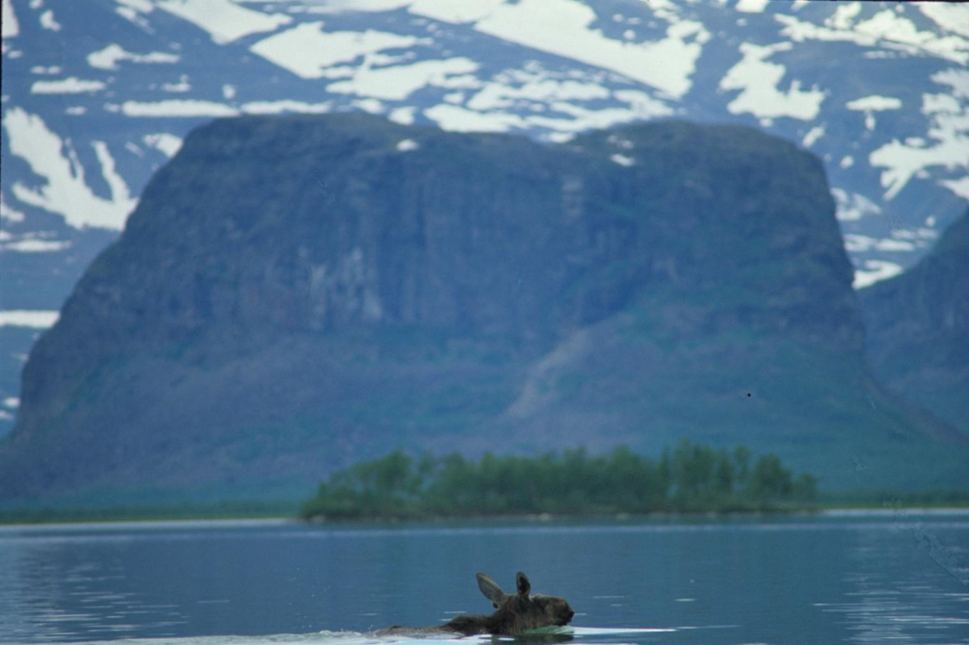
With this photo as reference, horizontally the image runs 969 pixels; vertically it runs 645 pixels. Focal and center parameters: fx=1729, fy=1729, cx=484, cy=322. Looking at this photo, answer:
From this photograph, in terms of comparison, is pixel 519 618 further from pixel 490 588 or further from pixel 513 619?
pixel 490 588

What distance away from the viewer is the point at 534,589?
68.6 m

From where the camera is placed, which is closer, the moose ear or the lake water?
the moose ear

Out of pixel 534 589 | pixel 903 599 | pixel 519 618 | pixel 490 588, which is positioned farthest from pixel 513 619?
pixel 534 589

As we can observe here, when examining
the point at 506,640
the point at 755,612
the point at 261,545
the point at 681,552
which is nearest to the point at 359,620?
the point at 506,640

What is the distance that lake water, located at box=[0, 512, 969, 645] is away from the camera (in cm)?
5081

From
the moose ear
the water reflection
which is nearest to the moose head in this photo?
the moose ear

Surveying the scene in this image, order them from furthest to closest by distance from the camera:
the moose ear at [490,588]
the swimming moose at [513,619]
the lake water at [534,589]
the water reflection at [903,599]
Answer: the lake water at [534,589]
the swimming moose at [513,619]
the water reflection at [903,599]
the moose ear at [490,588]

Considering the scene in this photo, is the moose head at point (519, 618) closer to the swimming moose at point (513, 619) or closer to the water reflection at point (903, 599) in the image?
the swimming moose at point (513, 619)

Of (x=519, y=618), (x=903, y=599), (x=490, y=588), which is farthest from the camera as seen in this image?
(x=903, y=599)

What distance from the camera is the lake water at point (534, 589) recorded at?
50.8m

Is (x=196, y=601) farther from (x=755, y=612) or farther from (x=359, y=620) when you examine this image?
(x=755, y=612)

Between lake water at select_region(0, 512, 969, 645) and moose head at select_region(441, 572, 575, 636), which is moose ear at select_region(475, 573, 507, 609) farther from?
lake water at select_region(0, 512, 969, 645)

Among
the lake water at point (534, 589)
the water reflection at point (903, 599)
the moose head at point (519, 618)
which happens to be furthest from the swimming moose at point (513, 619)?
the water reflection at point (903, 599)

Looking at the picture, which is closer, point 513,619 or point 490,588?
point 490,588
